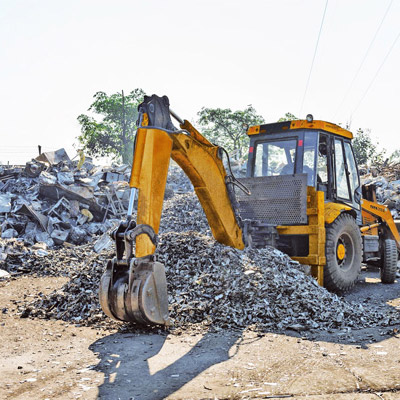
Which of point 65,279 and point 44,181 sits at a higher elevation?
point 44,181

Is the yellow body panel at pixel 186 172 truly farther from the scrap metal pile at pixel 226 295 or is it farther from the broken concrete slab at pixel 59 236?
the broken concrete slab at pixel 59 236

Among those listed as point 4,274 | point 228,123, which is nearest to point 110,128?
point 228,123

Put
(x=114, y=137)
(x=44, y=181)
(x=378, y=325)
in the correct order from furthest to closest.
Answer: (x=114, y=137), (x=44, y=181), (x=378, y=325)

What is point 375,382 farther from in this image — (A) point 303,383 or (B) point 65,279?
(B) point 65,279

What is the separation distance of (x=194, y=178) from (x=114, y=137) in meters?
31.6

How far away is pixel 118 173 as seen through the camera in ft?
59.6

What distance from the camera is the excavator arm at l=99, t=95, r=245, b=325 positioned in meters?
4.33

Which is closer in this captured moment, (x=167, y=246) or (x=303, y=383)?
(x=303, y=383)

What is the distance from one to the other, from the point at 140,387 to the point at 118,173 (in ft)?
50.1

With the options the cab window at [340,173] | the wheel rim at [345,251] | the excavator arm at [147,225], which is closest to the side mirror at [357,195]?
the cab window at [340,173]

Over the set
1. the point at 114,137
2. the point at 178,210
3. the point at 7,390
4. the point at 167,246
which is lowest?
the point at 7,390

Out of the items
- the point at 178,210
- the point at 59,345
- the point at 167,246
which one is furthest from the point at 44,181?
the point at 59,345

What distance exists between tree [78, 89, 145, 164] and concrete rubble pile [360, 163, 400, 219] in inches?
764

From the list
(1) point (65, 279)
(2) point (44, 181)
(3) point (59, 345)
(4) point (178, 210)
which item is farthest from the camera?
(2) point (44, 181)
